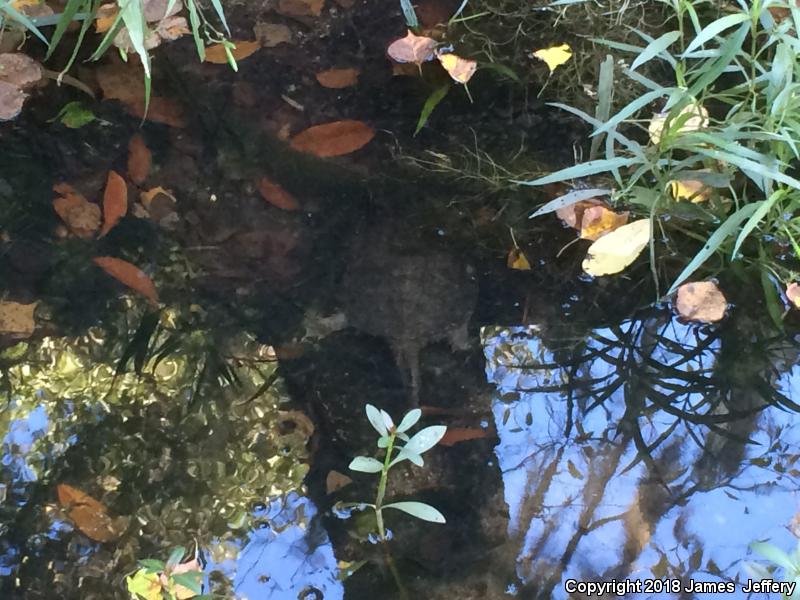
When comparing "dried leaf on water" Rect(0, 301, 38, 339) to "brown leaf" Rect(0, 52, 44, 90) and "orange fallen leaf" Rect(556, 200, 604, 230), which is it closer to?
"brown leaf" Rect(0, 52, 44, 90)

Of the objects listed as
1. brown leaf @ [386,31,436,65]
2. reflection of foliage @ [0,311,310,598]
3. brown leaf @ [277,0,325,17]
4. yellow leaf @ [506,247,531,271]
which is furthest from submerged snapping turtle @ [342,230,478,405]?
brown leaf @ [277,0,325,17]

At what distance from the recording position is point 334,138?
1360mm

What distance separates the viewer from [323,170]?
4.32 ft

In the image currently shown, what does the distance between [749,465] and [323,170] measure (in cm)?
88

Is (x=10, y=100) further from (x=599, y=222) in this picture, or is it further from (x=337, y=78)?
(x=599, y=222)

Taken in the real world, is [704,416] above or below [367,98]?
below

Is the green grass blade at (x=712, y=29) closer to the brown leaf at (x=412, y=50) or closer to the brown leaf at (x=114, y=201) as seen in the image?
the brown leaf at (x=412, y=50)

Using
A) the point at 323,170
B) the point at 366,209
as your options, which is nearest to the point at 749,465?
the point at 366,209

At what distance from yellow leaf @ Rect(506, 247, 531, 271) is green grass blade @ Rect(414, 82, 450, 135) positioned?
1.10 ft

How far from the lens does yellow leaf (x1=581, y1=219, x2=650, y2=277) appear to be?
1.16 m

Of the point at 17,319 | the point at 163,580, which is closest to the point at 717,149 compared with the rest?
the point at 163,580

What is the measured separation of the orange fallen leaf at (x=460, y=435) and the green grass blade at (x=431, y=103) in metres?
0.62

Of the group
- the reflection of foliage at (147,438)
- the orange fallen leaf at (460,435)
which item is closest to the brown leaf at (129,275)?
the reflection of foliage at (147,438)

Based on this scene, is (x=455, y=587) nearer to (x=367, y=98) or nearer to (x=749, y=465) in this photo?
(x=749, y=465)
